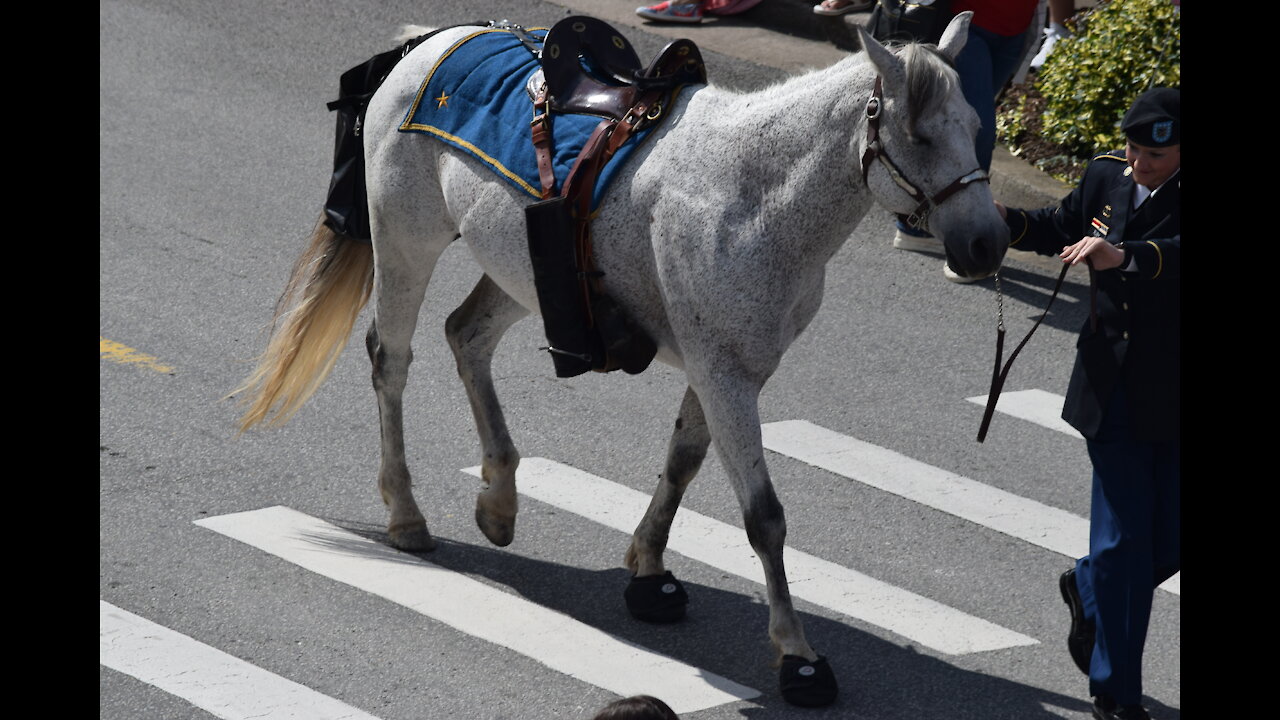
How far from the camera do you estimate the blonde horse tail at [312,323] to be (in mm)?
6277

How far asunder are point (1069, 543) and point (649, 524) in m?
1.79

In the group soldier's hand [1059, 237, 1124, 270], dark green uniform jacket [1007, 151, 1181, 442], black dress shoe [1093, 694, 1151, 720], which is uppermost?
soldier's hand [1059, 237, 1124, 270]

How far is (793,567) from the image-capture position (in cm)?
582

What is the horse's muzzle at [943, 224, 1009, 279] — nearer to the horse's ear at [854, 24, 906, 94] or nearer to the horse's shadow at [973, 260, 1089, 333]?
the horse's ear at [854, 24, 906, 94]

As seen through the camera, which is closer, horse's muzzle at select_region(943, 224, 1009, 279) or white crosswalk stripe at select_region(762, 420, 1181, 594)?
horse's muzzle at select_region(943, 224, 1009, 279)

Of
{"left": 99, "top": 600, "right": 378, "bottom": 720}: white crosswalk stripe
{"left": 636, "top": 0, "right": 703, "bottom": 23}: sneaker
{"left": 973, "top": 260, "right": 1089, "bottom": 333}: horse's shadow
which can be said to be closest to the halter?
{"left": 99, "top": 600, "right": 378, "bottom": 720}: white crosswalk stripe

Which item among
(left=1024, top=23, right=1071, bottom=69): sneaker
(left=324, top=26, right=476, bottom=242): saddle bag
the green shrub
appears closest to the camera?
(left=324, top=26, right=476, bottom=242): saddle bag

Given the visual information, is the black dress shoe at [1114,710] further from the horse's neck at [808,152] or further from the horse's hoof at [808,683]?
the horse's neck at [808,152]

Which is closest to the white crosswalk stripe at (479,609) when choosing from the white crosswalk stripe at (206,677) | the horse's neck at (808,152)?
the white crosswalk stripe at (206,677)

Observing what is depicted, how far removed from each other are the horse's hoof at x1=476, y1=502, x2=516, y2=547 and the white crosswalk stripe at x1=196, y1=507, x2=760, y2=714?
0.64ft

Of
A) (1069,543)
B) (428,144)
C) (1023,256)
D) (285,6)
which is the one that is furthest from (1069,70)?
(285,6)

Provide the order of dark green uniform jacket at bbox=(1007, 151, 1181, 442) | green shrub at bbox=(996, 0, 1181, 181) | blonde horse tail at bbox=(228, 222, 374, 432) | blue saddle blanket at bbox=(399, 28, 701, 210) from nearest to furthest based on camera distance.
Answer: dark green uniform jacket at bbox=(1007, 151, 1181, 442) → blue saddle blanket at bbox=(399, 28, 701, 210) → blonde horse tail at bbox=(228, 222, 374, 432) → green shrub at bbox=(996, 0, 1181, 181)

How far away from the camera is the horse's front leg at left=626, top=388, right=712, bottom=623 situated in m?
5.41
